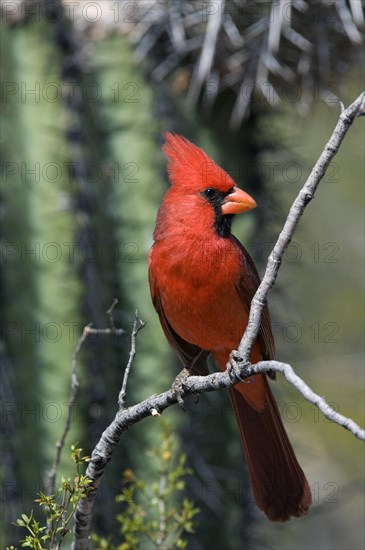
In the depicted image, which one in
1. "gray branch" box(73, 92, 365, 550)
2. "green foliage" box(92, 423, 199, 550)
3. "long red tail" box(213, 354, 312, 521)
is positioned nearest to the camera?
"gray branch" box(73, 92, 365, 550)

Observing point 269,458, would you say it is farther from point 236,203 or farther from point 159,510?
point 236,203

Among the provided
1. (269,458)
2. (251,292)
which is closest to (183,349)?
(251,292)

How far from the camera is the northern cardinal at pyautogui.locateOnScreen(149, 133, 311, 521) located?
6.94 feet

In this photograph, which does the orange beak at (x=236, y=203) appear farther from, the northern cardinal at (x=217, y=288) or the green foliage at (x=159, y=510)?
the green foliage at (x=159, y=510)

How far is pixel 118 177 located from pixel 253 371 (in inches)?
50.9

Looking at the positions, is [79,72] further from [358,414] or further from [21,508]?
[358,414]

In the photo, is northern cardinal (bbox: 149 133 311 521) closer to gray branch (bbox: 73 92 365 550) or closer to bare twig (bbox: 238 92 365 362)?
gray branch (bbox: 73 92 365 550)

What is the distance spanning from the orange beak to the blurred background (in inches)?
19.2

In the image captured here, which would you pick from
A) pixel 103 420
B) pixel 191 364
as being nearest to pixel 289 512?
pixel 191 364

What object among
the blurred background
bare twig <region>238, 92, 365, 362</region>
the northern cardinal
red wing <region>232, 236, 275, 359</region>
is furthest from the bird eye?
bare twig <region>238, 92, 365, 362</region>

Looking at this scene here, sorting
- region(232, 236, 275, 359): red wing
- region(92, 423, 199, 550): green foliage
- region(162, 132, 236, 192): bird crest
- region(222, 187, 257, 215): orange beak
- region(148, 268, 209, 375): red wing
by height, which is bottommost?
region(92, 423, 199, 550): green foliage

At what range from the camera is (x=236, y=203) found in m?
2.20

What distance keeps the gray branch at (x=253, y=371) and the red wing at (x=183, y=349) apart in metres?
0.48

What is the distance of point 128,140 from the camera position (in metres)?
2.73
